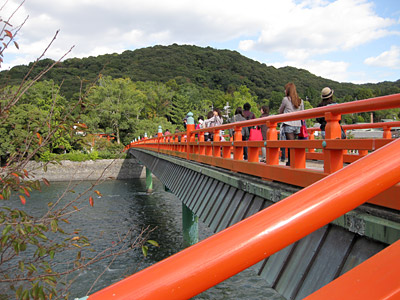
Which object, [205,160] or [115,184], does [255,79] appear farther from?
[205,160]

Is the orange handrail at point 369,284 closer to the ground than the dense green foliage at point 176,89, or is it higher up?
closer to the ground

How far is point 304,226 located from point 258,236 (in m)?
0.15

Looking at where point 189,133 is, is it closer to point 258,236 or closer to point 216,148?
point 216,148

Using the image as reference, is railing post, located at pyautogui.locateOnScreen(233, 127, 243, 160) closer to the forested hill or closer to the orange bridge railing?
the orange bridge railing

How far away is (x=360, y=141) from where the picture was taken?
10.1ft

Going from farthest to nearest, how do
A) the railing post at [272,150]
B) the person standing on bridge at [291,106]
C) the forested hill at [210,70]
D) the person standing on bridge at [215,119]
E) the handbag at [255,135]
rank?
the forested hill at [210,70] < the person standing on bridge at [215,119] < the handbag at [255,135] < the person standing on bridge at [291,106] < the railing post at [272,150]

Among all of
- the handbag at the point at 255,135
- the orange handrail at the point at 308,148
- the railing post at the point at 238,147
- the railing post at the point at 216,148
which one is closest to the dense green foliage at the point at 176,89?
the railing post at the point at 216,148

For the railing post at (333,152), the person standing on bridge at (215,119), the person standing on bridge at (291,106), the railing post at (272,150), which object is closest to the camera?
the railing post at (333,152)

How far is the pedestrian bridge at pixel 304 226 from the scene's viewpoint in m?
1.00

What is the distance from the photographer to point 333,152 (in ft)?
11.3

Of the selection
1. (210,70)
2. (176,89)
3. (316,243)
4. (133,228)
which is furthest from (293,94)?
(210,70)

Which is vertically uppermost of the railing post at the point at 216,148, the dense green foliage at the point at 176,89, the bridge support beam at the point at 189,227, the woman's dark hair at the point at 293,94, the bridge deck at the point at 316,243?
the dense green foliage at the point at 176,89

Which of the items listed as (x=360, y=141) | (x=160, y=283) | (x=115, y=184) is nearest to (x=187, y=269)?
(x=160, y=283)

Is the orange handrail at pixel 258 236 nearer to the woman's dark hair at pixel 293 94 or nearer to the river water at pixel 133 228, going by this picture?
the river water at pixel 133 228
